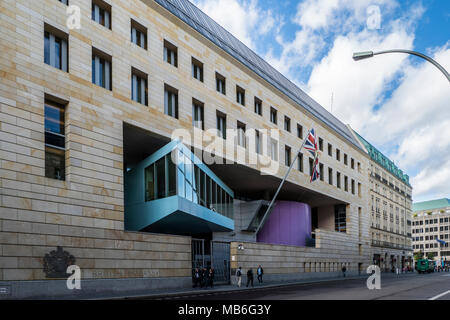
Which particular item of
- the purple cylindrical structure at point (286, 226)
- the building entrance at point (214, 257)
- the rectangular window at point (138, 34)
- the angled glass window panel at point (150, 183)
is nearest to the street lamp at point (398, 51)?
the angled glass window panel at point (150, 183)

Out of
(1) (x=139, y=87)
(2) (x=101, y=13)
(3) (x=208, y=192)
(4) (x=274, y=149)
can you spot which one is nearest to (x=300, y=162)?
(4) (x=274, y=149)

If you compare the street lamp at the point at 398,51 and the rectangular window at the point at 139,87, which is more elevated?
the rectangular window at the point at 139,87

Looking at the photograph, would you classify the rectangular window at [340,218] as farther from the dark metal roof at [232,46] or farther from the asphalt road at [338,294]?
the asphalt road at [338,294]

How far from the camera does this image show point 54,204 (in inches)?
928

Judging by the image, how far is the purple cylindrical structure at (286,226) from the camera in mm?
52156

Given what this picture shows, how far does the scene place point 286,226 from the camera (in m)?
53.4

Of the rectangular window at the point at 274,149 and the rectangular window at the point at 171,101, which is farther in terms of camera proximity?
the rectangular window at the point at 274,149

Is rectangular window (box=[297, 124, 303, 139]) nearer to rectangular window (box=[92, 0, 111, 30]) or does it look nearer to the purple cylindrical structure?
the purple cylindrical structure

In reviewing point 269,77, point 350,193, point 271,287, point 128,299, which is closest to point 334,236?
point 350,193

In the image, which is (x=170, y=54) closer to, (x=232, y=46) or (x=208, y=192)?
(x=208, y=192)

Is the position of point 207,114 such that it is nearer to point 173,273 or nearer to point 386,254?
point 173,273

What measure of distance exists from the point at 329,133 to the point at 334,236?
1308 cm

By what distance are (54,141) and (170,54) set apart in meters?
13.0

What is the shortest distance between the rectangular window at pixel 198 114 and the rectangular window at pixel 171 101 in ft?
6.78
